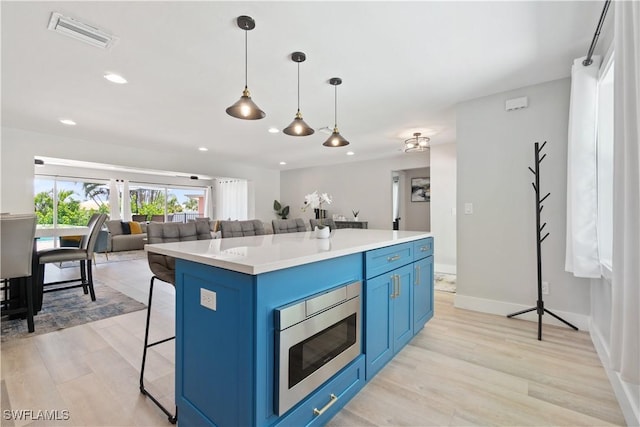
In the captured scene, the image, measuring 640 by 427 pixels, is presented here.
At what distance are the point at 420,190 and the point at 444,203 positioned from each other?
177cm

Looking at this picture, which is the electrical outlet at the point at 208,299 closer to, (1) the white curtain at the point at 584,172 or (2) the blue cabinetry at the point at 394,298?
(2) the blue cabinetry at the point at 394,298

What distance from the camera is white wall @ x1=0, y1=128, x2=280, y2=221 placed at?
172 inches

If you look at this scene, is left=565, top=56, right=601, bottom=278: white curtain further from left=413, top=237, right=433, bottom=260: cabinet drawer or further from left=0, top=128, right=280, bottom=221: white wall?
left=0, top=128, right=280, bottom=221: white wall

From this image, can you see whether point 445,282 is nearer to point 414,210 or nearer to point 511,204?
point 511,204

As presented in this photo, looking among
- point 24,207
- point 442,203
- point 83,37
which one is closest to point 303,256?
point 83,37

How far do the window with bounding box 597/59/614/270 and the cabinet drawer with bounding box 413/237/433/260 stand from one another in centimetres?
125

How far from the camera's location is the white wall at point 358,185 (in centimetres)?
678

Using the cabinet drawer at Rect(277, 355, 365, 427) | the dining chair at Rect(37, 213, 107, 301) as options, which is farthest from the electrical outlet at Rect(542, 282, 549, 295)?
the dining chair at Rect(37, 213, 107, 301)

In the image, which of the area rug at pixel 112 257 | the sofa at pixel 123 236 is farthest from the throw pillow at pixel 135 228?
the area rug at pixel 112 257

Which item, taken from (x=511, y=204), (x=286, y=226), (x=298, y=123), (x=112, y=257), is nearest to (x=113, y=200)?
(x=112, y=257)

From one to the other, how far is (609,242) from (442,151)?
3.55m

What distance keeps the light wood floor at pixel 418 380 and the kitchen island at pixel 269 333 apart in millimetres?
289

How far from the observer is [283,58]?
241cm

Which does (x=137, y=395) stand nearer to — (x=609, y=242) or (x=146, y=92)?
(x=146, y=92)
